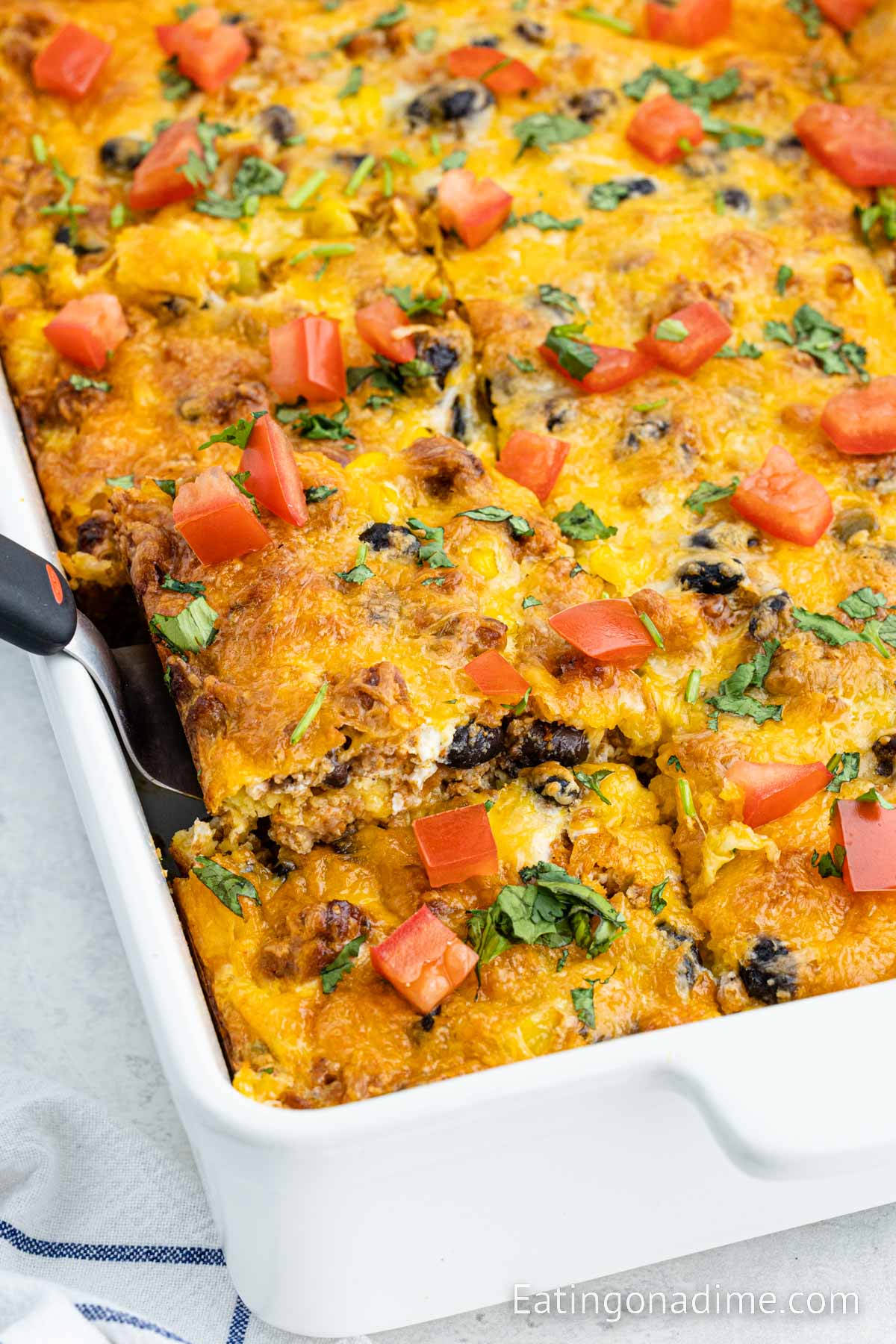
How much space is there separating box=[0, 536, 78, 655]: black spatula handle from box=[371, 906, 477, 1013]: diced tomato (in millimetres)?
863

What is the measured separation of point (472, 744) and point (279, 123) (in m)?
2.03

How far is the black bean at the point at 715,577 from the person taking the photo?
3.03m

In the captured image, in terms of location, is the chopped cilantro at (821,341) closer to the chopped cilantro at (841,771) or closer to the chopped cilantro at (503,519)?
the chopped cilantro at (503,519)

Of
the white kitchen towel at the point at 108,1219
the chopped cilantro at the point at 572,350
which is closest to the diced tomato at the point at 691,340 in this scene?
the chopped cilantro at the point at 572,350

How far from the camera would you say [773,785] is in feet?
9.08

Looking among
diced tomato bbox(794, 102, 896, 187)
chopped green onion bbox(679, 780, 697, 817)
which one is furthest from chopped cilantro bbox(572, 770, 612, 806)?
diced tomato bbox(794, 102, 896, 187)

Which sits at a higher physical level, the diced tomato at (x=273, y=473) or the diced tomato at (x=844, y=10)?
the diced tomato at (x=273, y=473)

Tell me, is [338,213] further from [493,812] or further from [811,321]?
[493,812]

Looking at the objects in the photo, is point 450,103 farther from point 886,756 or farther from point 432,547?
point 886,756

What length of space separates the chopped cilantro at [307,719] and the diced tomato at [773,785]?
0.81 m

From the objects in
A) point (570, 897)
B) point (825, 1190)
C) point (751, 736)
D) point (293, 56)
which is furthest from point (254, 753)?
point (293, 56)

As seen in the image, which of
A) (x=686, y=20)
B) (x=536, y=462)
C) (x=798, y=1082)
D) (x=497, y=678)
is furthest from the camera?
(x=686, y=20)

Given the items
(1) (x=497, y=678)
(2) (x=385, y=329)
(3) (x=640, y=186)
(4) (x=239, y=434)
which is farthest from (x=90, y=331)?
(3) (x=640, y=186)

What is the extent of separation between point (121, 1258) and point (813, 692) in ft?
5.97
